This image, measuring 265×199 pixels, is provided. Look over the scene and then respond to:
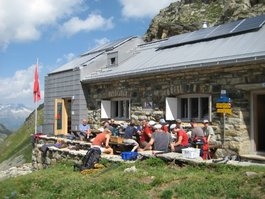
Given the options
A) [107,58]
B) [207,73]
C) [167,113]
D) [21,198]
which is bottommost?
[21,198]

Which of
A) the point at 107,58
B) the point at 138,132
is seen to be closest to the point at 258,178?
the point at 138,132

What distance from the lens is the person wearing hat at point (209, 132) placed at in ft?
41.5

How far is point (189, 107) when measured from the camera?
14.3 meters

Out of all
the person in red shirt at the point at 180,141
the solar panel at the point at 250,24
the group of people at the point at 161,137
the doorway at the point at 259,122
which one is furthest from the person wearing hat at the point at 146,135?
the solar panel at the point at 250,24

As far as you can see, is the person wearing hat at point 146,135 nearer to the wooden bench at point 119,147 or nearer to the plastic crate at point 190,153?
the wooden bench at point 119,147

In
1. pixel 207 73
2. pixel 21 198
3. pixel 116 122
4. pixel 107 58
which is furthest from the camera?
pixel 107 58

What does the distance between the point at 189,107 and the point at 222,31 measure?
3332mm

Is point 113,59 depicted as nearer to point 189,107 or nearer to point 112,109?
point 112,109

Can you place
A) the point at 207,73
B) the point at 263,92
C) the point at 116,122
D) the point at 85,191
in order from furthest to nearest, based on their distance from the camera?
the point at 116,122 < the point at 207,73 < the point at 263,92 < the point at 85,191

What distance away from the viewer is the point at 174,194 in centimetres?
812

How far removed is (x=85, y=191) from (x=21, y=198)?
198 centimetres

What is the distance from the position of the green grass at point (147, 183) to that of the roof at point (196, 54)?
397 centimetres

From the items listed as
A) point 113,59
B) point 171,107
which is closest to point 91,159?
point 171,107

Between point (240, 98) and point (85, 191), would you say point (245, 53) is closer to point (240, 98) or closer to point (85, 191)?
point (240, 98)
